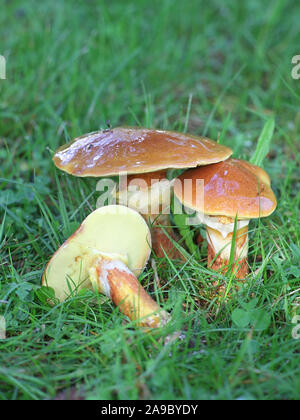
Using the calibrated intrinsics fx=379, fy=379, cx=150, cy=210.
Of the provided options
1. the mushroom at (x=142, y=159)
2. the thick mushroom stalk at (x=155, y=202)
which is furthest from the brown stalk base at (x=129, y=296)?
the mushroom at (x=142, y=159)

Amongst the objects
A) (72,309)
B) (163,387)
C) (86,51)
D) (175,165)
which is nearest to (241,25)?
(86,51)

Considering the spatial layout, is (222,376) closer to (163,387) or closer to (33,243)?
(163,387)

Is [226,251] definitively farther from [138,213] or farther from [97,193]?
[97,193]

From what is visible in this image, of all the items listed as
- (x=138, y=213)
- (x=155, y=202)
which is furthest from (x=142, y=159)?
(x=155, y=202)

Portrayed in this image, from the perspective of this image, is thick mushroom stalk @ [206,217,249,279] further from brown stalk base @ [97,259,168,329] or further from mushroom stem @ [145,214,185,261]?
brown stalk base @ [97,259,168,329]

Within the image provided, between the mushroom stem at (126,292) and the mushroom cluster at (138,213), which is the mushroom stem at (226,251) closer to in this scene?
the mushroom cluster at (138,213)

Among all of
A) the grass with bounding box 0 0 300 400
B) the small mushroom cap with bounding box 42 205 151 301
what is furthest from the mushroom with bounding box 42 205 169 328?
the grass with bounding box 0 0 300 400
